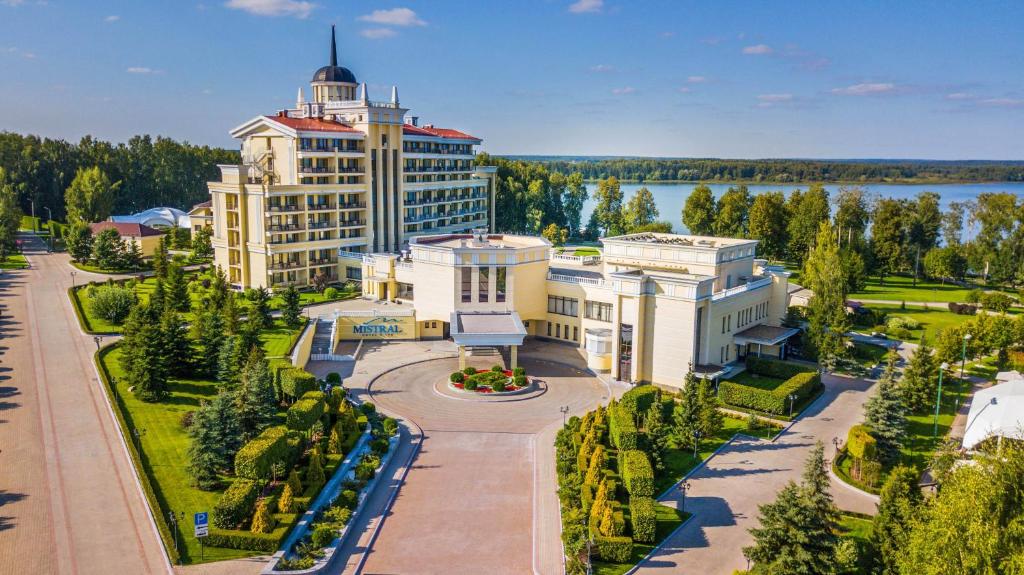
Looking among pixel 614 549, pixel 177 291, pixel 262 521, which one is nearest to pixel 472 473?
pixel 614 549

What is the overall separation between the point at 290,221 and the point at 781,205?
53234mm

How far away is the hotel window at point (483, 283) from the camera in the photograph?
5117 centimetres

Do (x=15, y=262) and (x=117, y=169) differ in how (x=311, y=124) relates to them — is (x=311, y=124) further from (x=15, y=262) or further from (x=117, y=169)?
(x=117, y=169)

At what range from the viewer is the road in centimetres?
2394

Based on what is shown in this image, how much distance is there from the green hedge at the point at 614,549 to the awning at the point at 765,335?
25.1m

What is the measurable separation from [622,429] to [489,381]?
498 inches

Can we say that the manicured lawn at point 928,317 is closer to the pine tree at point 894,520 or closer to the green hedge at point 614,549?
the pine tree at point 894,520

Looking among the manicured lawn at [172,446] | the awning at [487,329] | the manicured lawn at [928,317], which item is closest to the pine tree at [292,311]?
the manicured lawn at [172,446]

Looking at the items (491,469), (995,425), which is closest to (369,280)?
(491,469)

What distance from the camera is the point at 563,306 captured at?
175 ft

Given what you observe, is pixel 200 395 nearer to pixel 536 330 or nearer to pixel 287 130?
pixel 536 330

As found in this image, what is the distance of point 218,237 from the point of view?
226ft

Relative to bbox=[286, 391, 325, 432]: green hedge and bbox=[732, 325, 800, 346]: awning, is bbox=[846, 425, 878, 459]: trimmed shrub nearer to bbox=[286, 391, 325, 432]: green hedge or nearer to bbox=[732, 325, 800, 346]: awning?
bbox=[732, 325, 800, 346]: awning

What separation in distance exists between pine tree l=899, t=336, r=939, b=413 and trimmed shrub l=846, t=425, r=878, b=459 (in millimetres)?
8401
